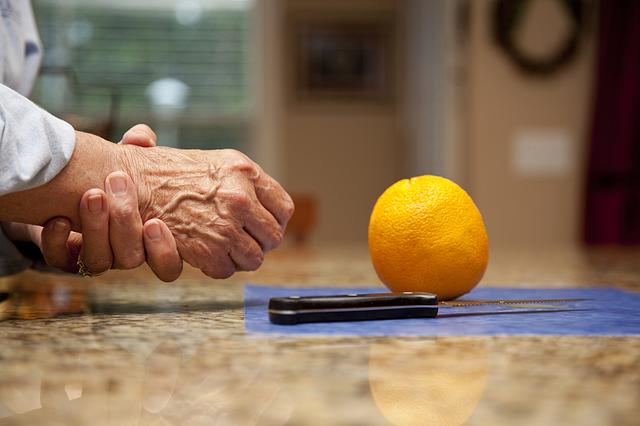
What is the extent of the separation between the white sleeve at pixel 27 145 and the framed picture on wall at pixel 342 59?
5440mm

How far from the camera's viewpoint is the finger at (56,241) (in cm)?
70

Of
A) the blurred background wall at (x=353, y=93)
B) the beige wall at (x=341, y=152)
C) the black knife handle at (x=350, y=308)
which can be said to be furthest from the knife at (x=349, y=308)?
the beige wall at (x=341, y=152)

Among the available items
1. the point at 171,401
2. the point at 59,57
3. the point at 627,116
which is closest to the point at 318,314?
the point at 171,401

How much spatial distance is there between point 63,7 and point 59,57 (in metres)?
0.34

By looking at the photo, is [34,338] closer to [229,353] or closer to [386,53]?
[229,353]

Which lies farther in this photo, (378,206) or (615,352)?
(378,206)

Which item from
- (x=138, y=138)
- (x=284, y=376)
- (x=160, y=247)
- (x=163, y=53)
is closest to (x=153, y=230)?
(x=160, y=247)

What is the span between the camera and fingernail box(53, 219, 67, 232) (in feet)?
2.28

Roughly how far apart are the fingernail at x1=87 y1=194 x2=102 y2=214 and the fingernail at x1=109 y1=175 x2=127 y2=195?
0.06ft

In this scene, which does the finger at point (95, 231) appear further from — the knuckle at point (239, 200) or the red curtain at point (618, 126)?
the red curtain at point (618, 126)

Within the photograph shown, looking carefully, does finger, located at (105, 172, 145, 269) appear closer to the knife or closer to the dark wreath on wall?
the knife

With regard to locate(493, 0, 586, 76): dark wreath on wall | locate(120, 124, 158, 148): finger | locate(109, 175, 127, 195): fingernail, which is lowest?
locate(109, 175, 127, 195): fingernail

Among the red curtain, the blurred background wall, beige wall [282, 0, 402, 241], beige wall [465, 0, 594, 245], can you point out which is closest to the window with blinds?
the blurred background wall

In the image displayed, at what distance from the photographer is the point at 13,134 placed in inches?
24.5
